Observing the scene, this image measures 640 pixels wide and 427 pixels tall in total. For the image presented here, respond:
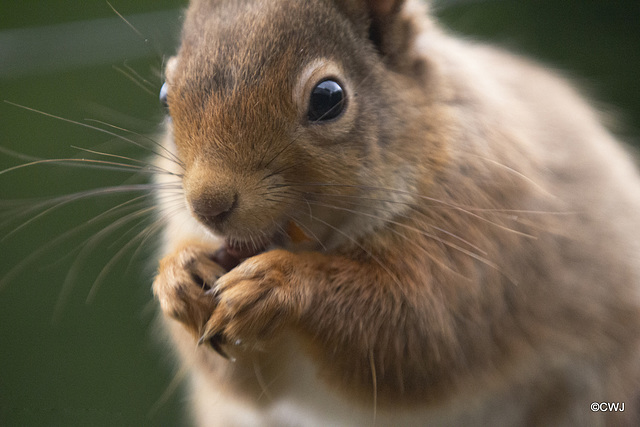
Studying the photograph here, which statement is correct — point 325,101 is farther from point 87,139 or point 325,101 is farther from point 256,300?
point 87,139

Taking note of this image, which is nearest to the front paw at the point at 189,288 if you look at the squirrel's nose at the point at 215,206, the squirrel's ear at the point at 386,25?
the squirrel's nose at the point at 215,206

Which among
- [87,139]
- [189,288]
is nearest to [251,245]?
[189,288]

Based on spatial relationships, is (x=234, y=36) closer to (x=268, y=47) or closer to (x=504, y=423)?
(x=268, y=47)

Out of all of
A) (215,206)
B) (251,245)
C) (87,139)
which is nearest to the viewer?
(215,206)

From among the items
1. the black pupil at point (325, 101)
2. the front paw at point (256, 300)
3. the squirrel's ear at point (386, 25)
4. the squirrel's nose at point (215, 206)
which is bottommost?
the front paw at point (256, 300)

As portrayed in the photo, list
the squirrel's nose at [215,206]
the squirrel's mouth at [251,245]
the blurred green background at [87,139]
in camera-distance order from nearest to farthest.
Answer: the squirrel's nose at [215,206], the squirrel's mouth at [251,245], the blurred green background at [87,139]

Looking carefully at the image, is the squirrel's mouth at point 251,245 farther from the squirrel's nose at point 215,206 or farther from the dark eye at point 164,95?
the dark eye at point 164,95
